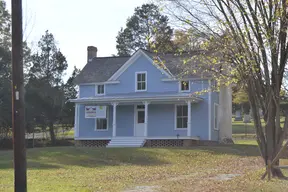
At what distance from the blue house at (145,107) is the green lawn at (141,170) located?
14.4 feet

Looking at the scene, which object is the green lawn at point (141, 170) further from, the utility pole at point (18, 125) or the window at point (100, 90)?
the window at point (100, 90)

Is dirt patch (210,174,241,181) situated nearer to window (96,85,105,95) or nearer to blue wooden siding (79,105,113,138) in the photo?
blue wooden siding (79,105,113,138)

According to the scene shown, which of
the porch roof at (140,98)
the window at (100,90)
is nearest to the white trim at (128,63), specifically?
the window at (100,90)

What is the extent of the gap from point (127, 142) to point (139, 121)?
2.20m

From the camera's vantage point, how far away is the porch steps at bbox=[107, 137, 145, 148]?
28578 millimetres

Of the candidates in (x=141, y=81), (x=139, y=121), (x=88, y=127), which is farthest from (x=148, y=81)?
(x=88, y=127)

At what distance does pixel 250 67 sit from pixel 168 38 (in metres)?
2.75

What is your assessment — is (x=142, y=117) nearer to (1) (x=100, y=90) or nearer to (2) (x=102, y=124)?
(2) (x=102, y=124)

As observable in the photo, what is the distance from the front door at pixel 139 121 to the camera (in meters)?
30.1

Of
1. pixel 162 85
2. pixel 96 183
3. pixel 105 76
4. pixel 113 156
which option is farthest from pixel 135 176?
pixel 105 76

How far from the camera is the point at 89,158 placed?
2197 cm

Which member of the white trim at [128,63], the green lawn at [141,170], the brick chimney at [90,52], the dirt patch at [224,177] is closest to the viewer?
the green lawn at [141,170]

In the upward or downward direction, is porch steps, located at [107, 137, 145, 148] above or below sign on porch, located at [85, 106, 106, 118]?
below

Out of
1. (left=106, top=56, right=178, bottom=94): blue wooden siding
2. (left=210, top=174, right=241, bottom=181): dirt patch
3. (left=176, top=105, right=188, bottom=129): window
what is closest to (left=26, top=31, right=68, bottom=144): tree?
(left=106, top=56, right=178, bottom=94): blue wooden siding
